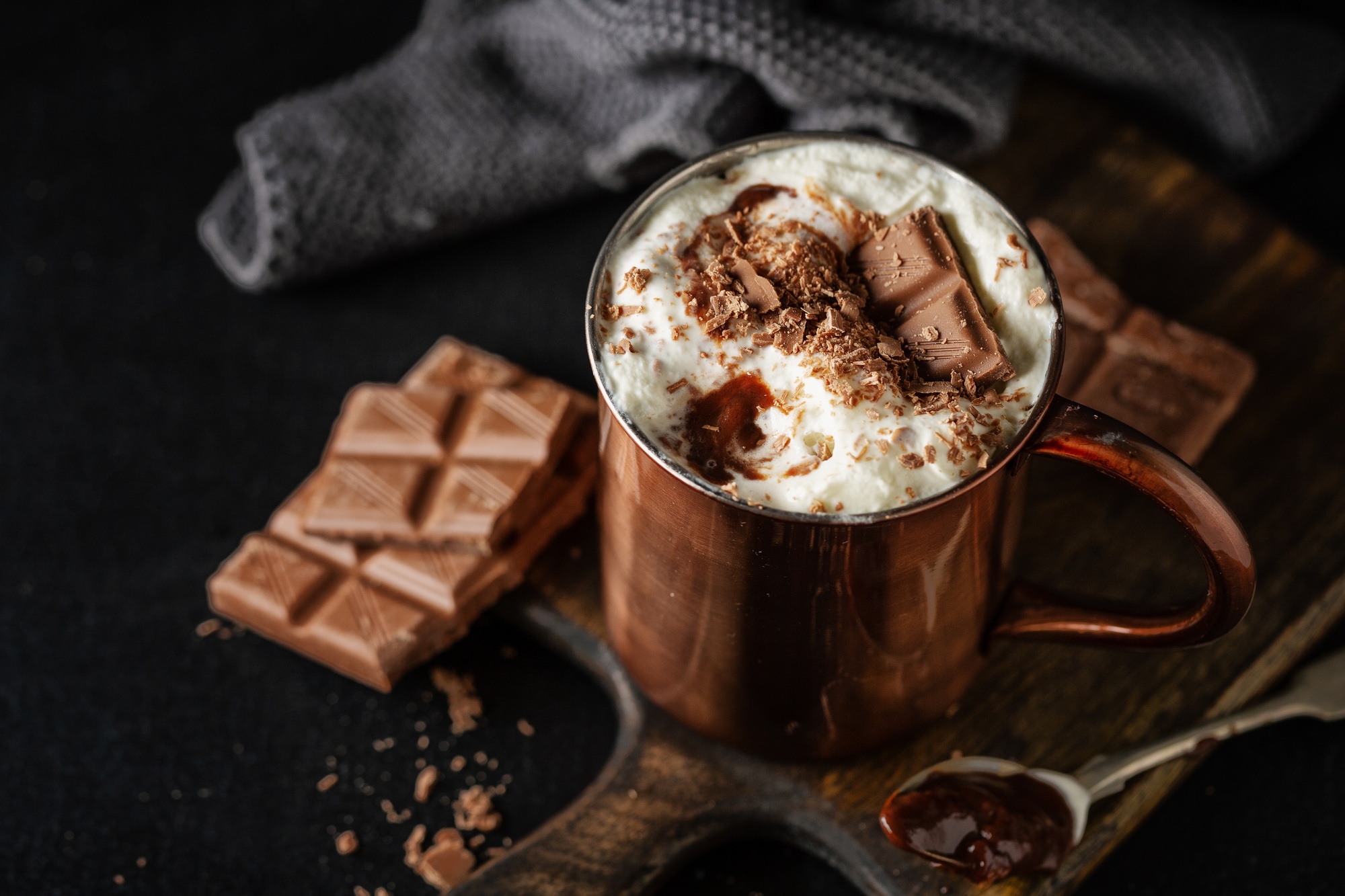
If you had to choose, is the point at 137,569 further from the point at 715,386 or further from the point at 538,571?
the point at 715,386

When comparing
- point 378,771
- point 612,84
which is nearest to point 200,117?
point 612,84

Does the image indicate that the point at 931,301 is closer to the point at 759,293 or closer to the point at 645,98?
the point at 759,293

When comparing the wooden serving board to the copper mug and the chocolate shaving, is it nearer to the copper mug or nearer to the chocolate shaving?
the copper mug

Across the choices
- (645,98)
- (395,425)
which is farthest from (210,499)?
(645,98)

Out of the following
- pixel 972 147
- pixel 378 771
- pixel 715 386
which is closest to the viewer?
pixel 715 386

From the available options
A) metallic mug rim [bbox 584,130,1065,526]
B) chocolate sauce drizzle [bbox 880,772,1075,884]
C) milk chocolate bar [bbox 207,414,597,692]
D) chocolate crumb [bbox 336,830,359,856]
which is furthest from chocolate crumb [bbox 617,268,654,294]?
chocolate crumb [bbox 336,830,359,856]
